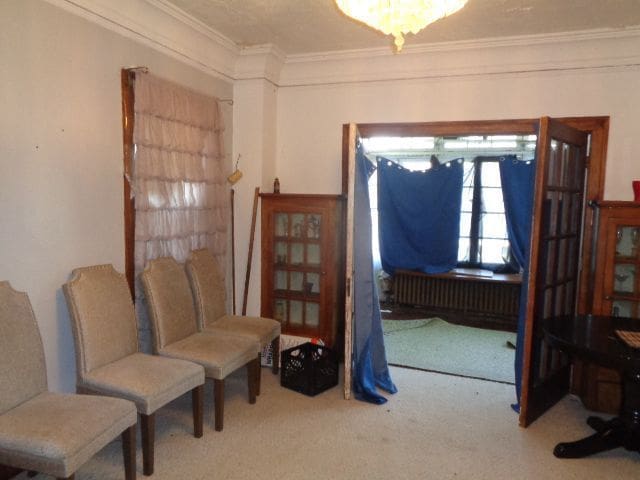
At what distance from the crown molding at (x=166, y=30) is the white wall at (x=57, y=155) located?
0.07m

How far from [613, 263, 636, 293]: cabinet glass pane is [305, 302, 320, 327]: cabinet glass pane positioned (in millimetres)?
2150

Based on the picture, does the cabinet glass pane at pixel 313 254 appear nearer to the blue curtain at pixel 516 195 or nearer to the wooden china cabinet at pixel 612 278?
the wooden china cabinet at pixel 612 278

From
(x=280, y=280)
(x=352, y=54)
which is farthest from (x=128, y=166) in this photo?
(x=352, y=54)

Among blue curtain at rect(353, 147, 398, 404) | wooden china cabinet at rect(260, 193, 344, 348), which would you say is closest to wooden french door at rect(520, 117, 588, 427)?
blue curtain at rect(353, 147, 398, 404)

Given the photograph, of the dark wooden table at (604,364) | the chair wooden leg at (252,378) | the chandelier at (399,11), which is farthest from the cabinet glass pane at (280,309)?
the chandelier at (399,11)

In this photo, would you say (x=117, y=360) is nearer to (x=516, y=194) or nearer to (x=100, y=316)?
(x=100, y=316)

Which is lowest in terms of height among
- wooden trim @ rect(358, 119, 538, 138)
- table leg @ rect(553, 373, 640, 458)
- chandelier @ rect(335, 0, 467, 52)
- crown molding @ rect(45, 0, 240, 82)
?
table leg @ rect(553, 373, 640, 458)

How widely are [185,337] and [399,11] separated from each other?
7.42 feet

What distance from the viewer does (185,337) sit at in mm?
3000

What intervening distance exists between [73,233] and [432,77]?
2763 millimetres

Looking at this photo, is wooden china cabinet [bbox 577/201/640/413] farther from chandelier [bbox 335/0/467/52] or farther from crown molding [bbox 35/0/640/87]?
chandelier [bbox 335/0/467/52]

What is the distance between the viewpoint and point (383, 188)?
→ 18.3ft

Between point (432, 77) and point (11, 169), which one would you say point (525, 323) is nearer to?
point (432, 77)

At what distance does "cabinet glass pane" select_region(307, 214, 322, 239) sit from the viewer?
3.79 meters
